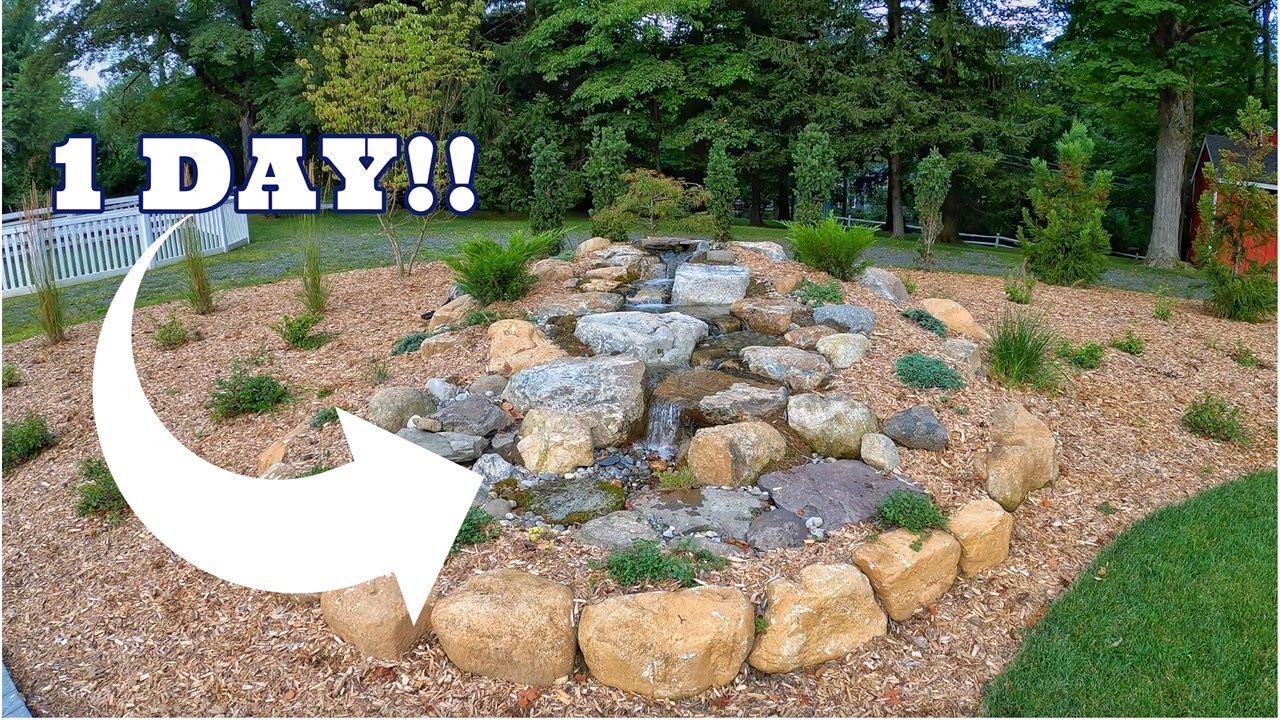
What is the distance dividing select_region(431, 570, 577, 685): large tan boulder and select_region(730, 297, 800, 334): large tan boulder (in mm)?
3695

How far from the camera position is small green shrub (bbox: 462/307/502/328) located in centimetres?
649

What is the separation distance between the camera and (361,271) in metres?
9.49

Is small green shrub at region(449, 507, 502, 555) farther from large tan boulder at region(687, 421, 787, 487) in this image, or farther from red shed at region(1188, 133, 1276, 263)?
red shed at region(1188, 133, 1276, 263)

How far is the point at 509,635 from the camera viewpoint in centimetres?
314

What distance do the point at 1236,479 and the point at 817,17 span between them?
47.8 feet

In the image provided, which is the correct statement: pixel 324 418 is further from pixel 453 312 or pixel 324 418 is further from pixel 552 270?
pixel 552 270

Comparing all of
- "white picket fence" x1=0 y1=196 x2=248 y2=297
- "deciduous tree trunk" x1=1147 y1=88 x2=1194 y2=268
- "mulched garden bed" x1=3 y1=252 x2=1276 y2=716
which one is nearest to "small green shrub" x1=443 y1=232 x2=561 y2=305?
"mulched garden bed" x1=3 y1=252 x2=1276 y2=716

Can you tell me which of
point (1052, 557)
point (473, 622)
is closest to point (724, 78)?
point (1052, 557)

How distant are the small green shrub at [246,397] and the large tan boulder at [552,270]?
9.11 feet

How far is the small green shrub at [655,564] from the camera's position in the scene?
3457 millimetres

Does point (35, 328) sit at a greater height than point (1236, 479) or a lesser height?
greater

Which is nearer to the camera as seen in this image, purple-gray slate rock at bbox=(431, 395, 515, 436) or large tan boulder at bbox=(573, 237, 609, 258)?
purple-gray slate rock at bbox=(431, 395, 515, 436)

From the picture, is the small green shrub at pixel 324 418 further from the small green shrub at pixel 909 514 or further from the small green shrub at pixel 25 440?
the small green shrub at pixel 909 514

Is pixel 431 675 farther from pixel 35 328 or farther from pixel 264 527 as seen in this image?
pixel 35 328
